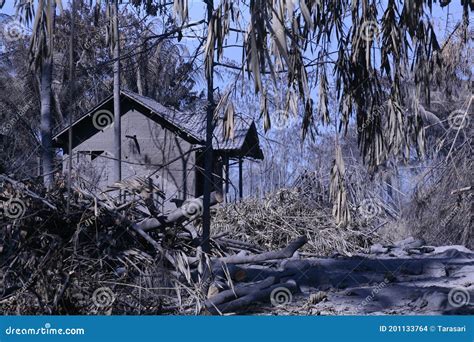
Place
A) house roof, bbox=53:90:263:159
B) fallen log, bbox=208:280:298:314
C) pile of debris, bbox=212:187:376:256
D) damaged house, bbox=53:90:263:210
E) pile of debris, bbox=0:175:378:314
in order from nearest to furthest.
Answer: pile of debris, bbox=0:175:378:314, fallen log, bbox=208:280:298:314, house roof, bbox=53:90:263:159, damaged house, bbox=53:90:263:210, pile of debris, bbox=212:187:376:256

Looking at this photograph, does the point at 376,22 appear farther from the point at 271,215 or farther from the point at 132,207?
the point at 271,215

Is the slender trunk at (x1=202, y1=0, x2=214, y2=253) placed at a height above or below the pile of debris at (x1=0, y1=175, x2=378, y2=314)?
above

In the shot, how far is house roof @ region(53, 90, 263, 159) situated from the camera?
19.3 feet

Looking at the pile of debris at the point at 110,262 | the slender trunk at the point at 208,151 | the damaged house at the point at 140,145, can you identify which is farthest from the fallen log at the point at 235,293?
the damaged house at the point at 140,145

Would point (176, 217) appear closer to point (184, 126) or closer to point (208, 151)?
point (208, 151)

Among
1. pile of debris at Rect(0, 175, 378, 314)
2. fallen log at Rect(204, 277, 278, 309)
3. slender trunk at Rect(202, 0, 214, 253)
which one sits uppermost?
slender trunk at Rect(202, 0, 214, 253)

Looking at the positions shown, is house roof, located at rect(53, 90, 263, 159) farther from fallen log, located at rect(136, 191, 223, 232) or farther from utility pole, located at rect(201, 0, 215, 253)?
fallen log, located at rect(136, 191, 223, 232)

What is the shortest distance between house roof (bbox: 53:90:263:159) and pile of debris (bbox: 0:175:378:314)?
30.4 inches

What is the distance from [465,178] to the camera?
809 centimetres

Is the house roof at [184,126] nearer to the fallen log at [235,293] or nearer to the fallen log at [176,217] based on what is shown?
the fallen log at [176,217]

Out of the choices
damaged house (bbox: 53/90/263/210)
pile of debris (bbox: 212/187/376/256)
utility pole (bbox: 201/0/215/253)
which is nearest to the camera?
utility pole (bbox: 201/0/215/253)

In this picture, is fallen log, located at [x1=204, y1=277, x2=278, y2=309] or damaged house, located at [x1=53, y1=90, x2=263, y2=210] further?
damaged house, located at [x1=53, y1=90, x2=263, y2=210]

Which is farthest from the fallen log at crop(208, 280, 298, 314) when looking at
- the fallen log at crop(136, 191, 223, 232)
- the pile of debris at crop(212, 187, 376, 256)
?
the pile of debris at crop(212, 187, 376, 256)

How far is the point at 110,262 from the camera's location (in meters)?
4.66
